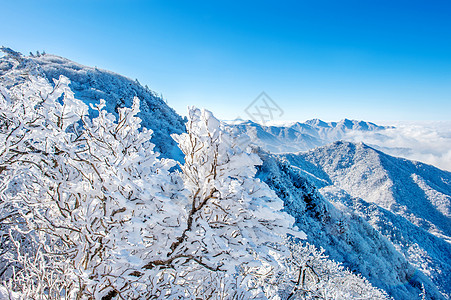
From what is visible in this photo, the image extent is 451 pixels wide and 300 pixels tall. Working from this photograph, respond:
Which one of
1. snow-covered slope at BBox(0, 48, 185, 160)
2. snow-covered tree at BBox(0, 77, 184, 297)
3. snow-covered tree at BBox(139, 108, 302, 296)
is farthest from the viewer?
snow-covered slope at BBox(0, 48, 185, 160)

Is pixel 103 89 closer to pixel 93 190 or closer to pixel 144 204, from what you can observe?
pixel 93 190

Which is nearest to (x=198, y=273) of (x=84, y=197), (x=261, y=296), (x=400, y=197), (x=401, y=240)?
(x=261, y=296)

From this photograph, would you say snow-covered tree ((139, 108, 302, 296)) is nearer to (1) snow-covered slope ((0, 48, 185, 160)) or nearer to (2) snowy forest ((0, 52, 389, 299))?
(2) snowy forest ((0, 52, 389, 299))

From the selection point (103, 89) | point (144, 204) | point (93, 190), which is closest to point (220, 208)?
point (144, 204)

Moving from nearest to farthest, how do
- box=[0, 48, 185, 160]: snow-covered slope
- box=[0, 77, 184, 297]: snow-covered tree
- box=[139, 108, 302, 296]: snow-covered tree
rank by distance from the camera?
box=[0, 77, 184, 297]: snow-covered tree < box=[139, 108, 302, 296]: snow-covered tree < box=[0, 48, 185, 160]: snow-covered slope

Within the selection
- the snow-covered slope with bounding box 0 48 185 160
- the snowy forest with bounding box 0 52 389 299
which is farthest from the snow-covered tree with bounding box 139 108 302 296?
the snow-covered slope with bounding box 0 48 185 160

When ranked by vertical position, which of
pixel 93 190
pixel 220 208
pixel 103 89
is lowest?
pixel 220 208

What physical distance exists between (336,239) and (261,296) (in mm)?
48318

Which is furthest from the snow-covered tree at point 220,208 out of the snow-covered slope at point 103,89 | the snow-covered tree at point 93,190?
the snow-covered slope at point 103,89

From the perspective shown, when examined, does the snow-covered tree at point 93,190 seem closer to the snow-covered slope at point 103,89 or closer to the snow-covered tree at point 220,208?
the snow-covered tree at point 220,208

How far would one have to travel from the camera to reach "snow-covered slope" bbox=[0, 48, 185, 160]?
39.5 metres

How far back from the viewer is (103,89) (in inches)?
2265

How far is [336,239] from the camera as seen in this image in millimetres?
43375

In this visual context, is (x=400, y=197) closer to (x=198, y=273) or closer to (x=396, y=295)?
(x=396, y=295)
